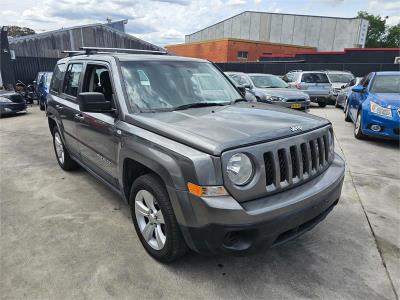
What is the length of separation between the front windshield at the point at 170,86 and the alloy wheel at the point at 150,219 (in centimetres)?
85

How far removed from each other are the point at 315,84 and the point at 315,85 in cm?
7

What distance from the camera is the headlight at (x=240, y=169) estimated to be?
7.39 ft

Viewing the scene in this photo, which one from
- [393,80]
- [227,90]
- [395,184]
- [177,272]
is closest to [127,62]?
[227,90]

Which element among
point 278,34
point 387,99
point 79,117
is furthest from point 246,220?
point 278,34

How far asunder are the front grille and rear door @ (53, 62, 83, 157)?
2774 millimetres

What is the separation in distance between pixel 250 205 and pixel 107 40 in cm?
2986

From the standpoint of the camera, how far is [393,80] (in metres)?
7.59

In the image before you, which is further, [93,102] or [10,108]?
[10,108]

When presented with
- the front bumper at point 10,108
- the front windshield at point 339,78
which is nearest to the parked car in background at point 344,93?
the front windshield at point 339,78

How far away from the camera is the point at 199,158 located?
2230 mm

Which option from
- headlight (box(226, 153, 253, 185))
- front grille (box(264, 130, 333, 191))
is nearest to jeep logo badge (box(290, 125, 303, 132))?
front grille (box(264, 130, 333, 191))

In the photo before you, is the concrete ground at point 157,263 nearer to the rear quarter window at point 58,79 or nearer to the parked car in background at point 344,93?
the rear quarter window at point 58,79

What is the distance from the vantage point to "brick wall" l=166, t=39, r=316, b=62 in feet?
133

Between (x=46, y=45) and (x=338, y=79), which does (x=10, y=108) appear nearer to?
(x=338, y=79)
